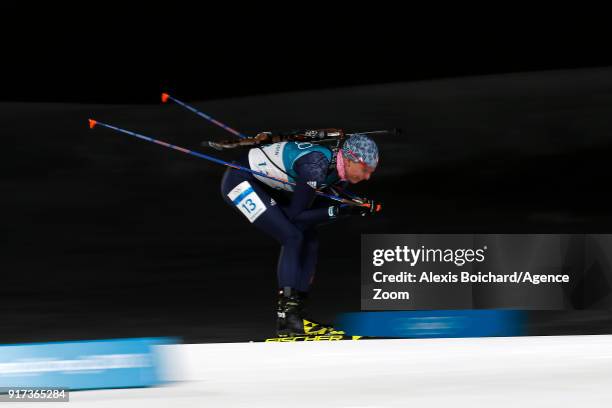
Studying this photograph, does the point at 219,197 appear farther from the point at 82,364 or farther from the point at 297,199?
the point at 82,364

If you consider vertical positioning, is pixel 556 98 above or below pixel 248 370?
above

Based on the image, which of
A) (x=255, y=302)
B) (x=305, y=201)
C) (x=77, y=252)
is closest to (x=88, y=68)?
(x=77, y=252)

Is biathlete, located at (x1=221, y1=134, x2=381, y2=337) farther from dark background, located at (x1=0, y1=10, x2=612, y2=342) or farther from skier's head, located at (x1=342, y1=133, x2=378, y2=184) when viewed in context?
dark background, located at (x1=0, y1=10, x2=612, y2=342)

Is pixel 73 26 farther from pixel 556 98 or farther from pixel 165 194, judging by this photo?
pixel 556 98

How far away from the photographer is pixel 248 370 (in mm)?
5469

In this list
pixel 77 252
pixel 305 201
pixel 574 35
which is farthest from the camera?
pixel 574 35

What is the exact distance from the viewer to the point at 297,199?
22.7ft

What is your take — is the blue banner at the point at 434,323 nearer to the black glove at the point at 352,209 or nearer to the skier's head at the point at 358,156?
the black glove at the point at 352,209

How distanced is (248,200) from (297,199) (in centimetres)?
32

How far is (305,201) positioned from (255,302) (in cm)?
188

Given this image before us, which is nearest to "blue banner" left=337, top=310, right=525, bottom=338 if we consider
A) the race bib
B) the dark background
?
the race bib

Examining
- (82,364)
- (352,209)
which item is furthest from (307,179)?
(82,364)

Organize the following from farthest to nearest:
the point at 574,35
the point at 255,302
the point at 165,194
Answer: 1. the point at 574,35
2. the point at 165,194
3. the point at 255,302

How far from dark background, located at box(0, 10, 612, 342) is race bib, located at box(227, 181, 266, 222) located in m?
3.02
